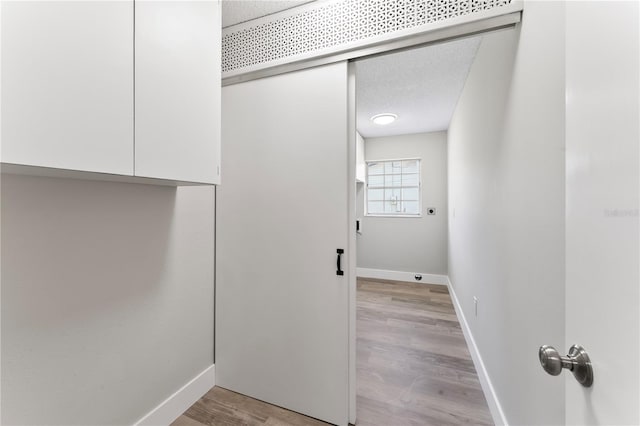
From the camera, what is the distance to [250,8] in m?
1.62

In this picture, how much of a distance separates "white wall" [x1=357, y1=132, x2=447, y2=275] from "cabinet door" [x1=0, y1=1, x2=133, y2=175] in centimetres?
415

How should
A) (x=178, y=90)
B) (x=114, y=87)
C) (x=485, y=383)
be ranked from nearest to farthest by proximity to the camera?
(x=114, y=87), (x=178, y=90), (x=485, y=383)

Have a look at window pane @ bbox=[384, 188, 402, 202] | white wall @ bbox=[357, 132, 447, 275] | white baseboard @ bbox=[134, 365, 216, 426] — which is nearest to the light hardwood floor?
white baseboard @ bbox=[134, 365, 216, 426]

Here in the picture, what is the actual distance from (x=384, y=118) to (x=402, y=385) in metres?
3.07

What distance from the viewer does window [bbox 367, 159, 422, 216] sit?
4.54 meters

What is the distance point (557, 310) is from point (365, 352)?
1.68 m

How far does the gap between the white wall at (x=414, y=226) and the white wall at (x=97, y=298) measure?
11.3 feet

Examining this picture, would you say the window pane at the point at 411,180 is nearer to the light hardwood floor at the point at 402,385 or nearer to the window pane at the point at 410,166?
the window pane at the point at 410,166

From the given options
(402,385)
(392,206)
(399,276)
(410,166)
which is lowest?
(402,385)

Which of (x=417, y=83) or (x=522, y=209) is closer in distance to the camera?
(x=522, y=209)

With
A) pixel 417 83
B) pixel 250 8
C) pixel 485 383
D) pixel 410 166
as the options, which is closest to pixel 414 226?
pixel 410 166

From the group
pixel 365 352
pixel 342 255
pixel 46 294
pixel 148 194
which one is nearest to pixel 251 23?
pixel 148 194

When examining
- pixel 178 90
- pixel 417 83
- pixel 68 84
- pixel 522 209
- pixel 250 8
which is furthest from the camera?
pixel 417 83

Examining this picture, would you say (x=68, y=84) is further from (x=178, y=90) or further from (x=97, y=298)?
(x=97, y=298)
